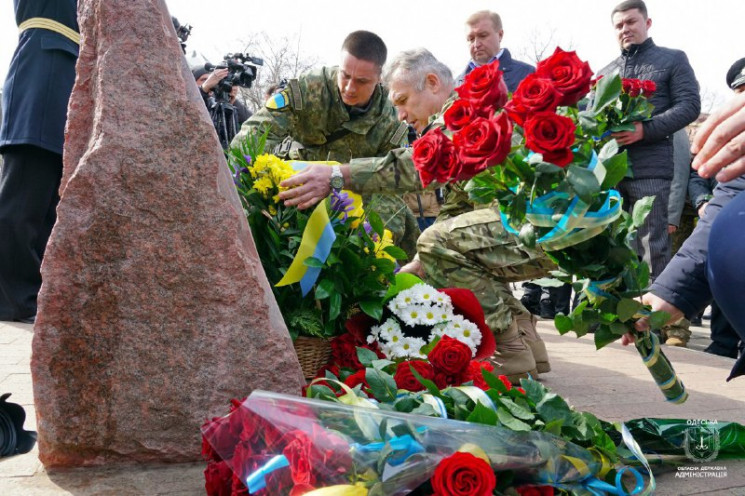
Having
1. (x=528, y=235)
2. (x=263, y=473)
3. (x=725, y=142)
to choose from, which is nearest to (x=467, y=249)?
(x=528, y=235)

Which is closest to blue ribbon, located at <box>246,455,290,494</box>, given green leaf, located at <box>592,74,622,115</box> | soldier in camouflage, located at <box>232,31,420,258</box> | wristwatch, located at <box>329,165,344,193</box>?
green leaf, located at <box>592,74,622,115</box>

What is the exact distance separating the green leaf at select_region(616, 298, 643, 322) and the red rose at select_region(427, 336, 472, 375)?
485mm

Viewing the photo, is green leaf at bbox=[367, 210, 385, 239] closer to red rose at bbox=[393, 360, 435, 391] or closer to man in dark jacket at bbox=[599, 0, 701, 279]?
red rose at bbox=[393, 360, 435, 391]

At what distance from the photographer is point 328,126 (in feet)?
13.9

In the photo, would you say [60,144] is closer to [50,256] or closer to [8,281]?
[8,281]

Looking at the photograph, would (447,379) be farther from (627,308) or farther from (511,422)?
(627,308)

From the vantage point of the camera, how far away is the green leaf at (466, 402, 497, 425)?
1.74m

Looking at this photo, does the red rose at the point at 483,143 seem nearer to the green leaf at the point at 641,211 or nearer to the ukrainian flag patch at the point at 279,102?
the green leaf at the point at 641,211

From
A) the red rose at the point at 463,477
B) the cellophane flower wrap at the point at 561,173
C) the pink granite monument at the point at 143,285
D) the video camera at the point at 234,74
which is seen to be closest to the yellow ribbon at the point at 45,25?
the video camera at the point at 234,74

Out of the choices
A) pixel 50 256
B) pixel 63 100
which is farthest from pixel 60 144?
pixel 50 256

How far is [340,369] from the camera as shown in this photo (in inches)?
99.7

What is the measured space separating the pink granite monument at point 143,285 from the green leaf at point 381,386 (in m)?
0.30

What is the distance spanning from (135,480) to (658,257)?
165 inches

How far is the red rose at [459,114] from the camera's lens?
5.51 feet
